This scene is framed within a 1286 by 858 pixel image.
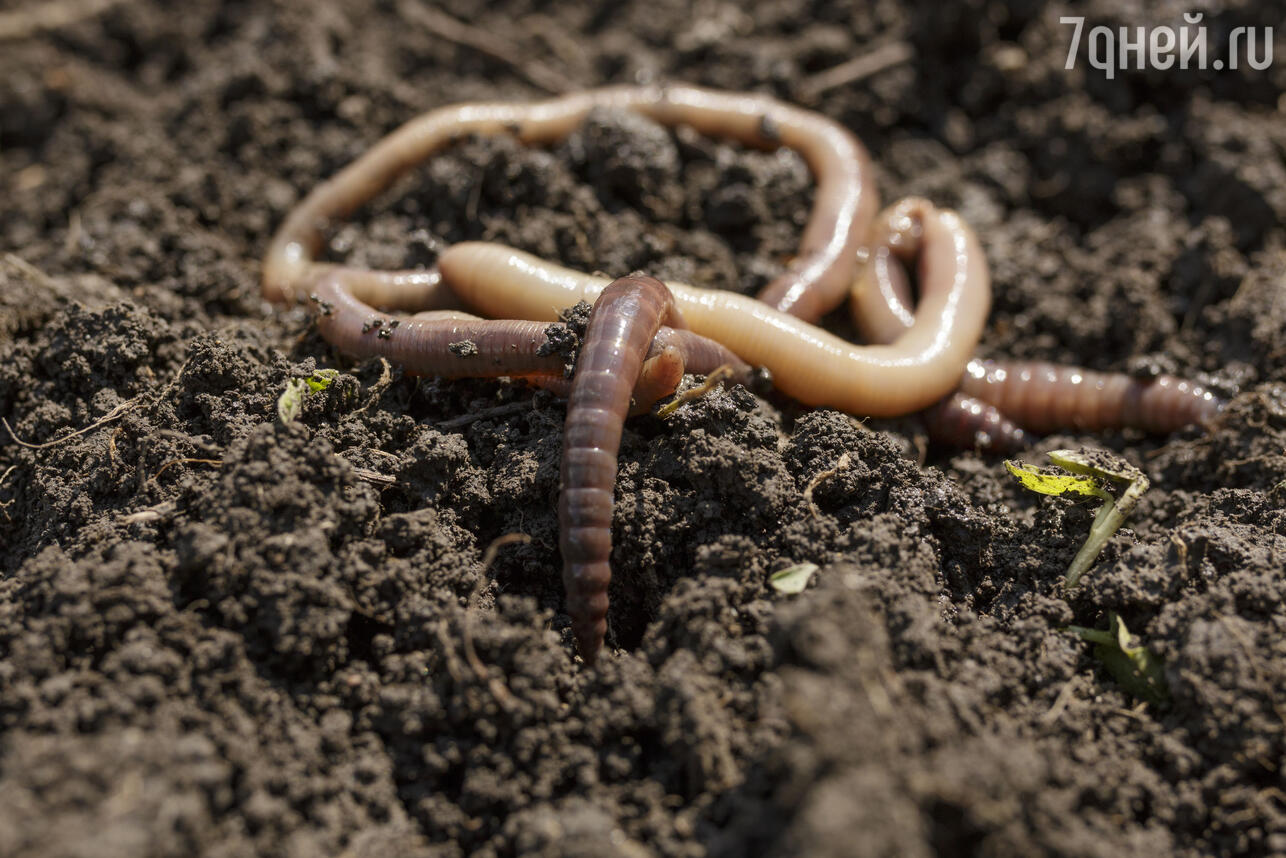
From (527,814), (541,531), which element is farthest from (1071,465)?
(527,814)

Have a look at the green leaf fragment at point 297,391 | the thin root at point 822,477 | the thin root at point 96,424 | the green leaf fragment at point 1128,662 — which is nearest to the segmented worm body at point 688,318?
the green leaf fragment at point 297,391

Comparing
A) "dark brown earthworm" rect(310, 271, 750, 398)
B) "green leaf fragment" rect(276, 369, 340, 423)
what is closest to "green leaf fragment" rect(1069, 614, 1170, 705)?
"dark brown earthworm" rect(310, 271, 750, 398)

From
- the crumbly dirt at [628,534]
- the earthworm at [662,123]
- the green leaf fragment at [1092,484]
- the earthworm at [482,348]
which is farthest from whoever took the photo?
the earthworm at [662,123]

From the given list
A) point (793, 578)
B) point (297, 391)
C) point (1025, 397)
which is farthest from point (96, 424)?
point (1025, 397)

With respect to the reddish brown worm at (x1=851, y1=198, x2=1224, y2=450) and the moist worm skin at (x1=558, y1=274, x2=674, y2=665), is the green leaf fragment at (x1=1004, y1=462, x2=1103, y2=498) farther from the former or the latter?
the moist worm skin at (x1=558, y1=274, x2=674, y2=665)

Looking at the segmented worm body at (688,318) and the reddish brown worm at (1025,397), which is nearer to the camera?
the segmented worm body at (688,318)

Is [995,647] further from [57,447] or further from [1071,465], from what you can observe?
[57,447]

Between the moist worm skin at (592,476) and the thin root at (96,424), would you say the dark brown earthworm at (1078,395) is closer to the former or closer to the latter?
the moist worm skin at (592,476)
